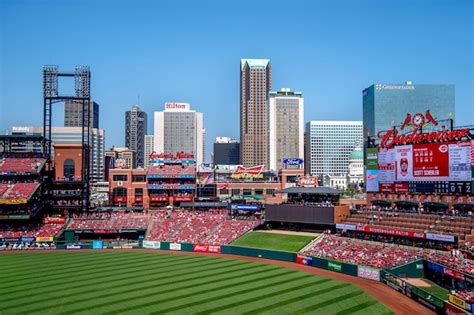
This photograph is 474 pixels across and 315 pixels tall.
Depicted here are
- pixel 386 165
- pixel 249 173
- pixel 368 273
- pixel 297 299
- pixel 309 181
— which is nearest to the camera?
pixel 297 299

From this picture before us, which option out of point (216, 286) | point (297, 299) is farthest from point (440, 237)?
point (216, 286)

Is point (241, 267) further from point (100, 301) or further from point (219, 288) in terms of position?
point (100, 301)

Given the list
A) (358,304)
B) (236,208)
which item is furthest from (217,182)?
(358,304)

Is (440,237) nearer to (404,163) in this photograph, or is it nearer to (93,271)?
(404,163)

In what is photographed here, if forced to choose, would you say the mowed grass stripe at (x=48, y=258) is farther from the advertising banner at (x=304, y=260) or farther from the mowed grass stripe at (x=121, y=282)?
the advertising banner at (x=304, y=260)

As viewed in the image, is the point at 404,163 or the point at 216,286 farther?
the point at 404,163

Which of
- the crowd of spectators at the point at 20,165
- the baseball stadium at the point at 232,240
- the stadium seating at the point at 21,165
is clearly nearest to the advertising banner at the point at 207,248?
the baseball stadium at the point at 232,240

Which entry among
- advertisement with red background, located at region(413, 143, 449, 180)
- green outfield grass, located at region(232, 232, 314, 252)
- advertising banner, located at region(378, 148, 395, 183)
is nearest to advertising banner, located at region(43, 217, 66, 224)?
green outfield grass, located at region(232, 232, 314, 252)
